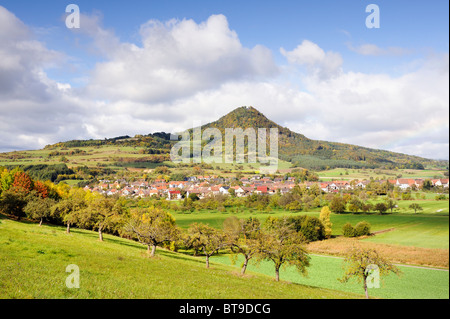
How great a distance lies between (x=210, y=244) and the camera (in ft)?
128

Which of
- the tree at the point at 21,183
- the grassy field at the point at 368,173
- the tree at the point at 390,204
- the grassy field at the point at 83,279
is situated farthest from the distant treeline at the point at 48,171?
the grassy field at the point at 368,173

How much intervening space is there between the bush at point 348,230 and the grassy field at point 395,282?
1067 inches

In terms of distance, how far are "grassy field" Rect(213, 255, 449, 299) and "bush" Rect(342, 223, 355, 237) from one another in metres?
27.1

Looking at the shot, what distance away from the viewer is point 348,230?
76062 mm

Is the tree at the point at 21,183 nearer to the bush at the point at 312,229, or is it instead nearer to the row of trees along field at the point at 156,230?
the row of trees along field at the point at 156,230

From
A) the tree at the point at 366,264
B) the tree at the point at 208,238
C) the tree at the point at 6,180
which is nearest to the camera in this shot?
the tree at the point at 366,264

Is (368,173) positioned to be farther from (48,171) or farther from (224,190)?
(48,171)

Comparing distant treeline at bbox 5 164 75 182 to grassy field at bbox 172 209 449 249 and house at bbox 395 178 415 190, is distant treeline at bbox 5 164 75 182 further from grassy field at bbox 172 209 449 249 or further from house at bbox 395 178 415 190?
house at bbox 395 178 415 190

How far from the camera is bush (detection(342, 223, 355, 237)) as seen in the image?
75.2 m

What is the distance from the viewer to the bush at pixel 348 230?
7516cm

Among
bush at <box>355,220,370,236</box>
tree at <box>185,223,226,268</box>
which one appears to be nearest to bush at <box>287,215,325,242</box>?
bush at <box>355,220,370,236</box>

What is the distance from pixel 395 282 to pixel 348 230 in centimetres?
3614

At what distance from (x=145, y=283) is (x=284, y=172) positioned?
520 ft
